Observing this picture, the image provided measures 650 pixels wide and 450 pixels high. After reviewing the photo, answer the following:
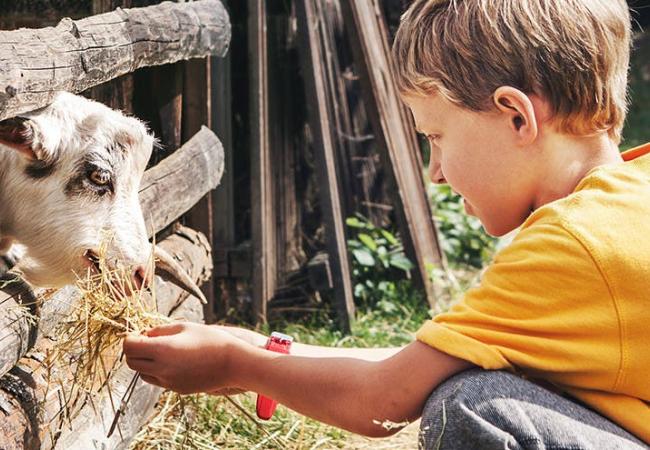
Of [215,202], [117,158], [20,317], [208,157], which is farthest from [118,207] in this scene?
[215,202]

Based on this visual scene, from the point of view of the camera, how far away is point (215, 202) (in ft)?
17.8

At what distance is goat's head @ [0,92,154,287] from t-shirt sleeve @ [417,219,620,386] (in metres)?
1.33

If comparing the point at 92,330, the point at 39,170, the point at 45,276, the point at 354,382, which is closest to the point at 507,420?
the point at 354,382

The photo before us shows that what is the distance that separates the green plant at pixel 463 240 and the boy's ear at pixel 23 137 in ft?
12.9

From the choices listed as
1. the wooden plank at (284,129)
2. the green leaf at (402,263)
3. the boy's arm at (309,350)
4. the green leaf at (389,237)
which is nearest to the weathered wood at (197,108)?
the wooden plank at (284,129)

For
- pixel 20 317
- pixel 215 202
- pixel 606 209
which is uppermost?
pixel 606 209

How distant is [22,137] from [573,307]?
1.75 metres

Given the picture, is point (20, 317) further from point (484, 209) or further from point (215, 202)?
point (215, 202)

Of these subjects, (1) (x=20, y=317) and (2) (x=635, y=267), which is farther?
(1) (x=20, y=317)

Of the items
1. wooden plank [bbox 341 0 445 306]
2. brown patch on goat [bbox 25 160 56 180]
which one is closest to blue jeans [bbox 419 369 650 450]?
brown patch on goat [bbox 25 160 56 180]

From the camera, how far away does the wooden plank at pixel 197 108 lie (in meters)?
4.50

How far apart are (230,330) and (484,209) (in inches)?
27.8

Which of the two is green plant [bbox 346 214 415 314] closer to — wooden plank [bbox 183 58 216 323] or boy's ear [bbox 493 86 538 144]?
wooden plank [bbox 183 58 216 323]

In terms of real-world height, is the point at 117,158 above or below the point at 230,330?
above
